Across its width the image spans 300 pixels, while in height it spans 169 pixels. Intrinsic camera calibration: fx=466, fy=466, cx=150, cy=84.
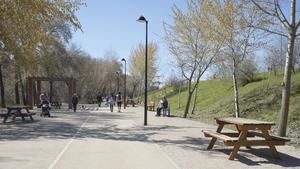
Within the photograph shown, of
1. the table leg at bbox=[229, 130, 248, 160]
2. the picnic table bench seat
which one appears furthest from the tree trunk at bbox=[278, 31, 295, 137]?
the table leg at bbox=[229, 130, 248, 160]

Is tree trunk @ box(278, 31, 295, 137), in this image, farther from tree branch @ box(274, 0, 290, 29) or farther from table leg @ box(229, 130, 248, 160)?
table leg @ box(229, 130, 248, 160)

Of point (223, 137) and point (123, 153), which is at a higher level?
point (223, 137)

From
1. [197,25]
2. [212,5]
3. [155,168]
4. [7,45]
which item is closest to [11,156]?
[155,168]

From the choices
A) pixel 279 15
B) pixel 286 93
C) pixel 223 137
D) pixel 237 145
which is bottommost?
pixel 237 145

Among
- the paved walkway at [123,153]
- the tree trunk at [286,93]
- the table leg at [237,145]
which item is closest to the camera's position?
the paved walkway at [123,153]

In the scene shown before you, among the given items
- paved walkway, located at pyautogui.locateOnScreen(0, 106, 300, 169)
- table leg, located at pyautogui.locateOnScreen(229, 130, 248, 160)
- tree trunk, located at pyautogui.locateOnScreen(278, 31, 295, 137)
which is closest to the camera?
paved walkway, located at pyautogui.locateOnScreen(0, 106, 300, 169)

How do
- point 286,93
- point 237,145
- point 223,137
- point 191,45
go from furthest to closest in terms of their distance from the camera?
point 191,45 < point 286,93 < point 223,137 < point 237,145

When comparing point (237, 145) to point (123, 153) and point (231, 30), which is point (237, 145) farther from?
point (231, 30)

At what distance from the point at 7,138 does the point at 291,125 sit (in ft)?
38.8

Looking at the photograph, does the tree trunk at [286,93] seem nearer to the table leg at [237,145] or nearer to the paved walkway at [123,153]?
the paved walkway at [123,153]

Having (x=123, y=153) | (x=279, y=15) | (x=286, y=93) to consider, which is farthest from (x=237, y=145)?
(x=279, y=15)

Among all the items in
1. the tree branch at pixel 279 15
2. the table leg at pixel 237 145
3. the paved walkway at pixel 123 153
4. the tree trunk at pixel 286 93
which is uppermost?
the tree branch at pixel 279 15

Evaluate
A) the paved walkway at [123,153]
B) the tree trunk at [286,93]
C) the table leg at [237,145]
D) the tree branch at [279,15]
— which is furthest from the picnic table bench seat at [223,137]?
the tree branch at [279,15]

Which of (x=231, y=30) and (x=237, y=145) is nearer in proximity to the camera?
(x=237, y=145)
